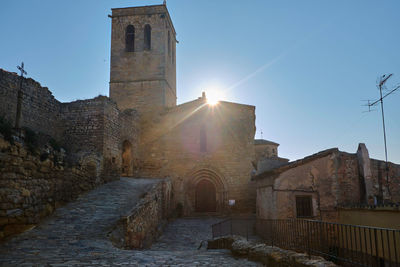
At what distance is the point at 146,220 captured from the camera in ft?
34.6

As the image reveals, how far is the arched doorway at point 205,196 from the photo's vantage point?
1927 centimetres

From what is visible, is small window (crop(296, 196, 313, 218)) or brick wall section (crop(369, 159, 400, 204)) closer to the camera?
small window (crop(296, 196, 313, 218))

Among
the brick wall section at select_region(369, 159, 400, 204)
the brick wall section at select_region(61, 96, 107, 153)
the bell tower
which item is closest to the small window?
the brick wall section at select_region(369, 159, 400, 204)

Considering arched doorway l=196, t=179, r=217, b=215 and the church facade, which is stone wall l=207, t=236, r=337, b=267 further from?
arched doorway l=196, t=179, r=217, b=215

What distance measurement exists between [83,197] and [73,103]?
591 cm

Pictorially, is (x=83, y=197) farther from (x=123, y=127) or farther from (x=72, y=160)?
(x=123, y=127)

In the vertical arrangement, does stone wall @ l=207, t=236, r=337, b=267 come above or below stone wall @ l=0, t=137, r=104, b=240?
below

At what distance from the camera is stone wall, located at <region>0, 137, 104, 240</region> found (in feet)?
22.2

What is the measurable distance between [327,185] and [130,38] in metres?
18.1

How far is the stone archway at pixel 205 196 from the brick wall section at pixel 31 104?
29.7ft

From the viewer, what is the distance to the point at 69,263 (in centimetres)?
518

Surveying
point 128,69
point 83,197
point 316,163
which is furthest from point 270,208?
point 128,69

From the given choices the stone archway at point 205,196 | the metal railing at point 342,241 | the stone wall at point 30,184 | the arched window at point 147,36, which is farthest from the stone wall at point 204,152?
the stone wall at point 30,184

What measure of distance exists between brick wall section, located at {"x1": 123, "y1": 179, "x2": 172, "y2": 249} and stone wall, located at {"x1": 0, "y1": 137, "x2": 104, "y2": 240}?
224cm
